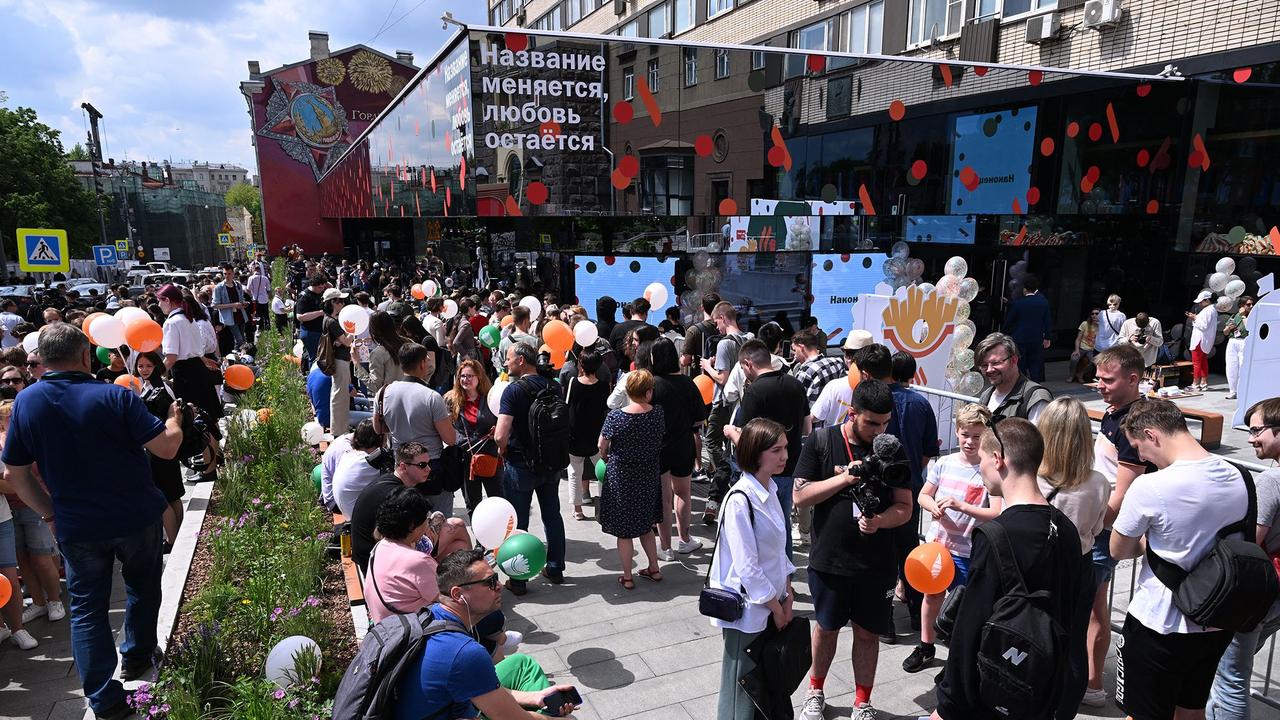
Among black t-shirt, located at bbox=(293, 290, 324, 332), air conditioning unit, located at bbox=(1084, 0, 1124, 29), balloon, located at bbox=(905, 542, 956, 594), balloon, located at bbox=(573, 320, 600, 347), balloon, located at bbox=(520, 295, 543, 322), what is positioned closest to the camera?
balloon, located at bbox=(905, 542, 956, 594)

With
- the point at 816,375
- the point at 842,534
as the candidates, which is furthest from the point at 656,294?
the point at 842,534

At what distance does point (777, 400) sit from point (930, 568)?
5.68ft

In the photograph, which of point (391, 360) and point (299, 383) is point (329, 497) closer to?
point (391, 360)

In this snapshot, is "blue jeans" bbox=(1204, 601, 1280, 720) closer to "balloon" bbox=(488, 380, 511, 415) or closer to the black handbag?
the black handbag

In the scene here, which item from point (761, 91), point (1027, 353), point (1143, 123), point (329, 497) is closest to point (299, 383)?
point (329, 497)

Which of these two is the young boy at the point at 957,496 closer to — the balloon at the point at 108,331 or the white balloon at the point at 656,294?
the balloon at the point at 108,331

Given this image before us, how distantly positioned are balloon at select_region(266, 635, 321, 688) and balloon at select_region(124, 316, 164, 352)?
3.28 meters

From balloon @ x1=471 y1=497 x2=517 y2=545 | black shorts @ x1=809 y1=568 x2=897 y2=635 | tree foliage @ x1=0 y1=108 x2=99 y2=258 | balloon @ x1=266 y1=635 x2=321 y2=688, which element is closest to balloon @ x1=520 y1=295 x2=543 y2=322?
balloon @ x1=471 y1=497 x2=517 y2=545

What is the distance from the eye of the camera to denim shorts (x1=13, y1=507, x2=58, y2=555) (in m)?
4.52

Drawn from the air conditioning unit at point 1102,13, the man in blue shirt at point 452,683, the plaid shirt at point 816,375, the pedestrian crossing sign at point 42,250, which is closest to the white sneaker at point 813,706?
the man in blue shirt at point 452,683

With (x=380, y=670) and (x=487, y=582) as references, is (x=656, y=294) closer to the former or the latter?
(x=487, y=582)

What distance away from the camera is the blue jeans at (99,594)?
371cm

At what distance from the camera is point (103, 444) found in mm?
3670

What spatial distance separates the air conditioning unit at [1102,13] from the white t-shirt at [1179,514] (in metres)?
14.1
